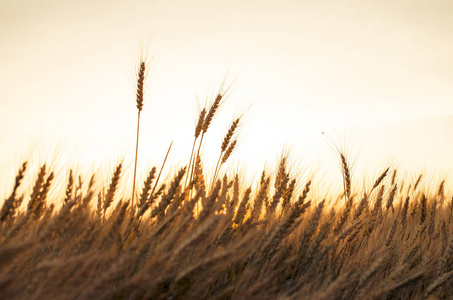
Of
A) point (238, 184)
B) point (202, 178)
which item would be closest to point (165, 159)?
point (202, 178)

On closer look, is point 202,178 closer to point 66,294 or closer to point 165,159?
point 165,159

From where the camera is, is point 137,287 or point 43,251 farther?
point 43,251

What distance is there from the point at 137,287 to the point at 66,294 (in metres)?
0.22

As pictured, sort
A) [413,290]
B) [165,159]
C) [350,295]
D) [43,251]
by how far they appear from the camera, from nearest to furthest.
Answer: [43,251], [350,295], [413,290], [165,159]

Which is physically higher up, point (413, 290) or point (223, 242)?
point (223, 242)

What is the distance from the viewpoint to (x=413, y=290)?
1969 millimetres

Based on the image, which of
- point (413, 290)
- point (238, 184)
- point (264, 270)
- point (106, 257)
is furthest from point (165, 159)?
point (413, 290)

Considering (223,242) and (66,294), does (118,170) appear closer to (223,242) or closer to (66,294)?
(223,242)

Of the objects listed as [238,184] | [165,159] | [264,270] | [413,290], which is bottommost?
[413,290]

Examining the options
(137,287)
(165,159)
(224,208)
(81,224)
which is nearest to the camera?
(137,287)

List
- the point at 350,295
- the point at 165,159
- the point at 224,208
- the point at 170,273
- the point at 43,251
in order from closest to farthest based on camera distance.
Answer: the point at 170,273, the point at 43,251, the point at 350,295, the point at 224,208, the point at 165,159

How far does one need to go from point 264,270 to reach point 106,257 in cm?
79

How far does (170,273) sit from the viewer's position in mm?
1133

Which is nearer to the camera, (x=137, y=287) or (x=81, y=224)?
(x=137, y=287)
